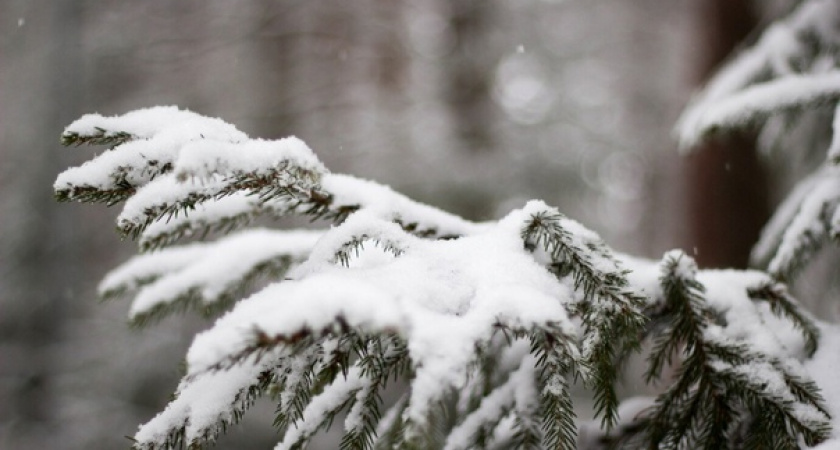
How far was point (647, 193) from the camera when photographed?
9672mm

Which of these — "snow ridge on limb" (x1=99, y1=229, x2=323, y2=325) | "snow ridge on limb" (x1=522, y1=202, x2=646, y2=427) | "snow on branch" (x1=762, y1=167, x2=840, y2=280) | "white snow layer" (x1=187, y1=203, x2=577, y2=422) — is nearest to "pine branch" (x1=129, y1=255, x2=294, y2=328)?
"snow ridge on limb" (x1=99, y1=229, x2=323, y2=325)

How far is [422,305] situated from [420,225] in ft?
1.31

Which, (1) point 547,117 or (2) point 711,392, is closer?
(2) point 711,392

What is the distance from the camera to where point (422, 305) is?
721mm

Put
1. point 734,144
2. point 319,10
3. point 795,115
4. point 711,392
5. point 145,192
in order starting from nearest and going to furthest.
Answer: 1. point 145,192
2. point 711,392
3. point 795,115
4. point 734,144
5. point 319,10

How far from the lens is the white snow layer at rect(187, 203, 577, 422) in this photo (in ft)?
1.98

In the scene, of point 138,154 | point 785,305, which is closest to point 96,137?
point 138,154

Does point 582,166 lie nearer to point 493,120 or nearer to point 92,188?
point 493,120

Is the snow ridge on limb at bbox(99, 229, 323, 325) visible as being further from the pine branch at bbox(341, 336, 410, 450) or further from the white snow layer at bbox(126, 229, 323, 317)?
the pine branch at bbox(341, 336, 410, 450)

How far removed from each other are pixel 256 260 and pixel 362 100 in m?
5.53

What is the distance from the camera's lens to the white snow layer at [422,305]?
0.60 meters

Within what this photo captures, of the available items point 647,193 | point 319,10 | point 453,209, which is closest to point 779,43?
point 453,209

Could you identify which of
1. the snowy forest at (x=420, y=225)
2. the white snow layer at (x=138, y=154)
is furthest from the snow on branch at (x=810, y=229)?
the white snow layer at (x=138, y=154)

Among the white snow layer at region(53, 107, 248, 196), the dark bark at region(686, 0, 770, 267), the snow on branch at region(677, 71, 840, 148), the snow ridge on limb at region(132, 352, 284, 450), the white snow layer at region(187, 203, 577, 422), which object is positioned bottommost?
the snow ridge on limb at region(132, 352, 284, 450)
